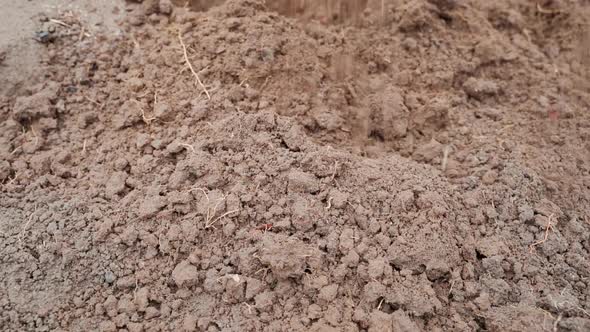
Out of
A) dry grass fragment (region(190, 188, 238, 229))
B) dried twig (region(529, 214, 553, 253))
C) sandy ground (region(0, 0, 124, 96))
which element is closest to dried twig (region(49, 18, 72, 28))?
sandy ground (region(0, 0, 124, 96))

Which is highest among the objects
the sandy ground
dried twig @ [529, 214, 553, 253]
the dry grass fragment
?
the sandy ground

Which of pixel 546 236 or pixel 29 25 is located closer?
pixel 546 236

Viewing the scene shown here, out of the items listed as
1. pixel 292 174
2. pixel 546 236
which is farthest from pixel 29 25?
pixel 546 236

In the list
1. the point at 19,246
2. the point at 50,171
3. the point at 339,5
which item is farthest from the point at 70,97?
the point at 339,5

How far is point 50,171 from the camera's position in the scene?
8.07 feet

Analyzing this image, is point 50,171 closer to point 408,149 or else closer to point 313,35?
point 313,35

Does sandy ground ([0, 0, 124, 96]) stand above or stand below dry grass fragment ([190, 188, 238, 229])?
above

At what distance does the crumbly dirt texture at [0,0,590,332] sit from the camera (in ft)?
7.03

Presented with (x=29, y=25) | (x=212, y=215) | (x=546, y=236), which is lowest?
(x=546, y=236)

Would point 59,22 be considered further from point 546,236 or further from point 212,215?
point 546,236

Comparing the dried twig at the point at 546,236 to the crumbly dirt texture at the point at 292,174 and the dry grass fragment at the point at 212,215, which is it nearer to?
the crumbly dirt texture at the point at 292,174

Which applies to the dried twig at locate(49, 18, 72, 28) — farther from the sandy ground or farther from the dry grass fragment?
the dry grass fragment

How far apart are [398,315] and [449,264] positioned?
33cm

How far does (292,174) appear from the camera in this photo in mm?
2311
